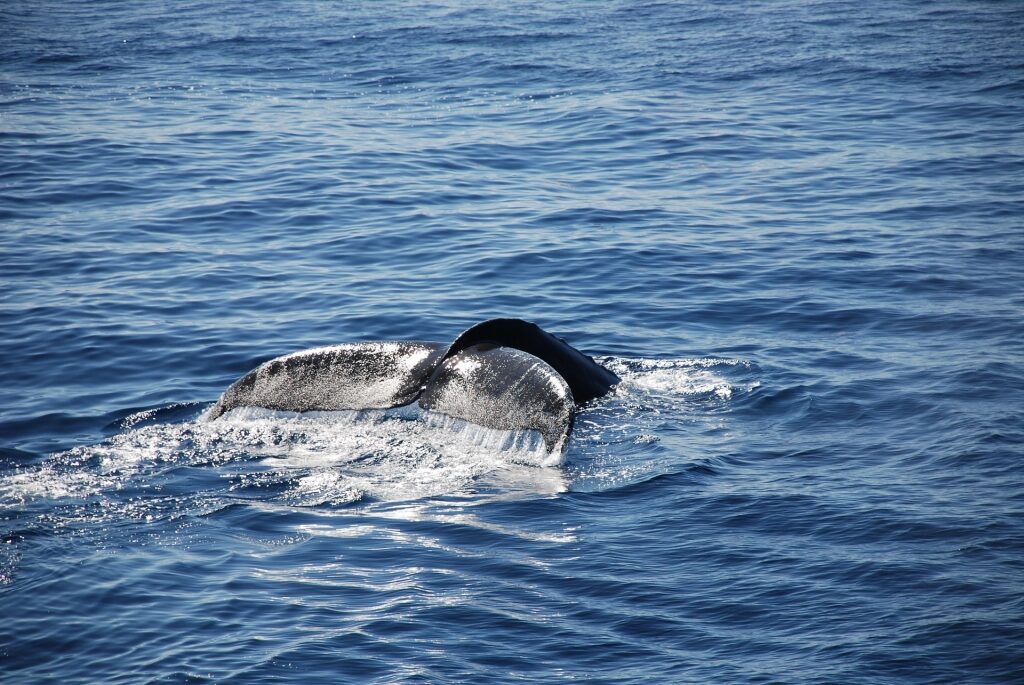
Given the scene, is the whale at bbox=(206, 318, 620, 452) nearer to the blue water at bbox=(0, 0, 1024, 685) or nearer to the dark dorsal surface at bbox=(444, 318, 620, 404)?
the dark dorsal surface at bbox=(444, 318, 620, 404)

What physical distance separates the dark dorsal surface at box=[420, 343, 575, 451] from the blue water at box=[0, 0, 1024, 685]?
353 millimetres

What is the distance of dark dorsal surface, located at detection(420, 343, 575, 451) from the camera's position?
7832mm

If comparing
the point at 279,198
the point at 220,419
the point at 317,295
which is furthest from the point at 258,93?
the point at 220,419

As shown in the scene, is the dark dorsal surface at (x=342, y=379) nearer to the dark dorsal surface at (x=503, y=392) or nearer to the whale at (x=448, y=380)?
the whale at (x=448, y=380)

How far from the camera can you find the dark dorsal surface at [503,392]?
25.7 feet

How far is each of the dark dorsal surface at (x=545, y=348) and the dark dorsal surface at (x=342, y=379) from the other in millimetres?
323

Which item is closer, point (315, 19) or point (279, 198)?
point (279, 198)

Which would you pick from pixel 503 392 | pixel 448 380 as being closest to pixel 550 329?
pixel 448 380

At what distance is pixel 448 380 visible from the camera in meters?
8.52

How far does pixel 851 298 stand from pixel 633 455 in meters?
5.24

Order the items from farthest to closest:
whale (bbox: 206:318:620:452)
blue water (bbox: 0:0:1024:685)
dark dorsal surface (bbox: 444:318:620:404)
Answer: dark dorsal surface (bbox: 444:318:620:404), whale (bbox: 206:318:620:452), blue water (bbox: 0:0:1024:685)

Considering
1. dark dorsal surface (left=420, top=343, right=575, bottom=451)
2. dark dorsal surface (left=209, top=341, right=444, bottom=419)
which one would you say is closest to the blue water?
dark dorsal surface (left=209, top=341, right=444, bottom=419)

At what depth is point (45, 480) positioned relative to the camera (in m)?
8.28

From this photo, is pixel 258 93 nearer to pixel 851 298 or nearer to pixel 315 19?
pixel 315 19
